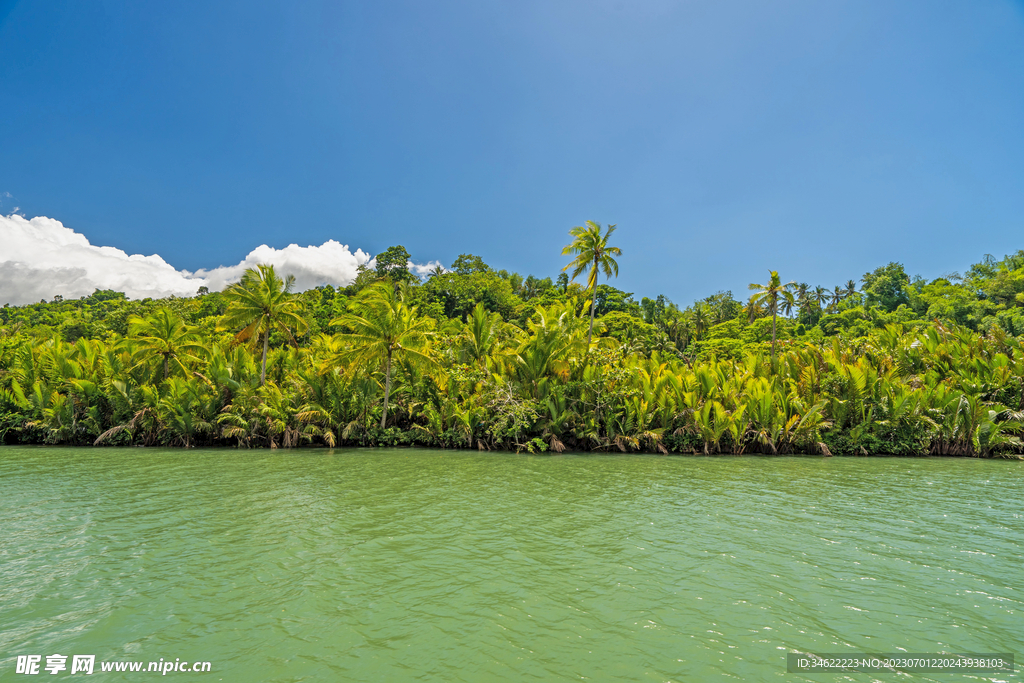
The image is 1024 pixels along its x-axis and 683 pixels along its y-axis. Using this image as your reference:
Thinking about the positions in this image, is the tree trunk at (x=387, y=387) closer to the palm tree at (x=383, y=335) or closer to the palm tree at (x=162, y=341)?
the palm tree at (x=383, y=335)

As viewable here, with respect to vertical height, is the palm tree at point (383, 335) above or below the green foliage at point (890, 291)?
below

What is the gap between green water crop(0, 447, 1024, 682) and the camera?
→ 4.55 m

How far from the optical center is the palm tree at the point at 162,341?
2383cm

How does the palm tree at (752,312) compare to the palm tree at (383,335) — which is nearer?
the palm tree at (383,335)

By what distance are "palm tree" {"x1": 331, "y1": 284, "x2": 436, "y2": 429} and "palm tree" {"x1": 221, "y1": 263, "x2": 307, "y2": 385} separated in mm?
4821

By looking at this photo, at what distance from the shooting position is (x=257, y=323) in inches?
969

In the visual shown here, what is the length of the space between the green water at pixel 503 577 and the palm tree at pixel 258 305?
13.3 m

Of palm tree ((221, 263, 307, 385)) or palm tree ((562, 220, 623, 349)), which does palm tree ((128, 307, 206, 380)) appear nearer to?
palm tree ((221, 263, 307, 385))

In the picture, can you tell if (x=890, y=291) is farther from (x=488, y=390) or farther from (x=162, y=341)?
(x=162, y=341)

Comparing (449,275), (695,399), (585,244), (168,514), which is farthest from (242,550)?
(449,275)

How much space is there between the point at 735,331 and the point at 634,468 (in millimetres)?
48848

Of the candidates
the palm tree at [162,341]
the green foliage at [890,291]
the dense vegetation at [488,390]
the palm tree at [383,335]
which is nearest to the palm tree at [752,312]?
the green foliage at [890,291]

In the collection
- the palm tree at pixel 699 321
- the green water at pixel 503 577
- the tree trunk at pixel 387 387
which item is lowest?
the green water at pixel 503 577

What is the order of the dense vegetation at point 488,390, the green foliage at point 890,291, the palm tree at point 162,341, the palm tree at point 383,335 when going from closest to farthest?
1. the dense vegetation at point 488,390
2. the palm tree at point 383,335
3. the palm tree at point 162,341
4. the green foliage at point 890,291
